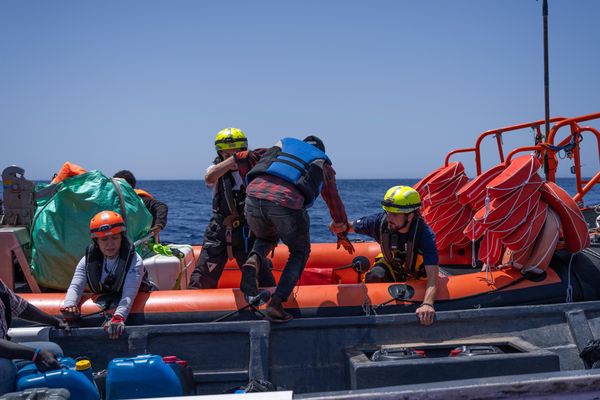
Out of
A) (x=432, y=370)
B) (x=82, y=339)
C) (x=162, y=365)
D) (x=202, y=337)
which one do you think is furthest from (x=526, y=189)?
(x=82, y=339)

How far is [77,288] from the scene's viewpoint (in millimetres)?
3787

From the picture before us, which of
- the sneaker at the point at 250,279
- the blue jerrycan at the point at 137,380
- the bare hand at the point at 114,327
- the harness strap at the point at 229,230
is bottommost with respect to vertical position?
the blue jerrycan at the point at 137,380

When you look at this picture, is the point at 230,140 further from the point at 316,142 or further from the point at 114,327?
the point at 114,327

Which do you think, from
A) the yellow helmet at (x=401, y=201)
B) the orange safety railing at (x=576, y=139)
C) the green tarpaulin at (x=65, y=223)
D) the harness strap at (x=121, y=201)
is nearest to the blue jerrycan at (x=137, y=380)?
the green tarpaulin at (x=65, y=223)

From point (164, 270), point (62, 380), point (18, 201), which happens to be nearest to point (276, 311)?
point (62, 380)

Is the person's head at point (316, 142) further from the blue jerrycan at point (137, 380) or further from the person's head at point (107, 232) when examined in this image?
the blue jerrycan at point (137, 380)

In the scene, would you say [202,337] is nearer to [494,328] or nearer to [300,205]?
[300,205]

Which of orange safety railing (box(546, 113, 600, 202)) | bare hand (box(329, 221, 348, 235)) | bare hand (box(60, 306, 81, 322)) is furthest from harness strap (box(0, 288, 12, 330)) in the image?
orange safety railing (box(546, 113, 600, 202))

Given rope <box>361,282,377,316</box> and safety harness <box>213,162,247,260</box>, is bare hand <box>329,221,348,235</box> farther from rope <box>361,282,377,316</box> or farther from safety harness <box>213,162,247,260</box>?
safety harness <box>213,162,247,260</box>

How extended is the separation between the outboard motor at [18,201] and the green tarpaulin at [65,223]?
89 millimetres

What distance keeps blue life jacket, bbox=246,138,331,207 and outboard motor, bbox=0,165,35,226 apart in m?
2.04

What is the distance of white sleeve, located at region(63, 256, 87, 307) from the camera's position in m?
3.75

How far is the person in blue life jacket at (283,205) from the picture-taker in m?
3.51

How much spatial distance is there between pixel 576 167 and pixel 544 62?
1085 mm
